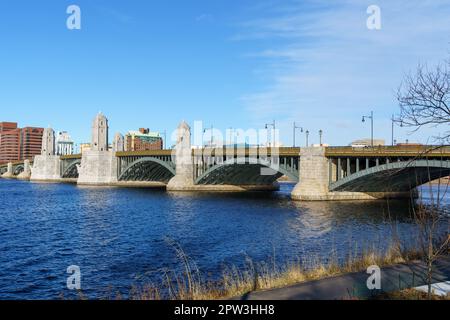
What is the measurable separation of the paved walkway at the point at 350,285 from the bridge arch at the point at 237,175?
218ft

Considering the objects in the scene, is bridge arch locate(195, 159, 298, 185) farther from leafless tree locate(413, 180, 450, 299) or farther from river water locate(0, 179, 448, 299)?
leafless tree locate(413, 180, 450, 299)

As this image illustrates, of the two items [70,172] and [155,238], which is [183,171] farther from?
[70,172]

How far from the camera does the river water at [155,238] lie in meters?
23.4

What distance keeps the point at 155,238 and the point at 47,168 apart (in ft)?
495

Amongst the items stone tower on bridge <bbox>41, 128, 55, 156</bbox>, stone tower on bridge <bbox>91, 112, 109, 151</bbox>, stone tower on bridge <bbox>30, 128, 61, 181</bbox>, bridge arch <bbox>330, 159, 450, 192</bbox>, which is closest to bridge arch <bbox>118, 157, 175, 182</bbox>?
stone tower on bridge <bbox>91, 112, 109, 151</bbox>

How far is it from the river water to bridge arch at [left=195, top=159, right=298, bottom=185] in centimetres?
2477

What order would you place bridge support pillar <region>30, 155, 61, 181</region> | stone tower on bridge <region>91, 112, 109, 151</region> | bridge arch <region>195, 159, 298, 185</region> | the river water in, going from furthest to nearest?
bridge support pillar <region>30, 155, 61, 181</region>, stone tower on bridge <region>91, 112, 109, 151</region>, bridge arch <region>195, 159, 298, 185</region>, the river water

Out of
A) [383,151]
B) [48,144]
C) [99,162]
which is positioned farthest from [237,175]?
[48,144]

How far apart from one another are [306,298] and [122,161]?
4882 inches

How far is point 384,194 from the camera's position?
7100cm

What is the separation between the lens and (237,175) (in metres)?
96.8

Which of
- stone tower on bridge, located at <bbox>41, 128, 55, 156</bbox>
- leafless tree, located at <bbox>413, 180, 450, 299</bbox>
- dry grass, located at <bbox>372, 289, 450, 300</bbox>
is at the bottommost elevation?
dry grass, located at <bbox>372, 289, 450, 300</bbox>

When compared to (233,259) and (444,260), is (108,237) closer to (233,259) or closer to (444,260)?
(233,259)

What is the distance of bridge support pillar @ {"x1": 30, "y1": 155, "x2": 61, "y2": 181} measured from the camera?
167 meters
